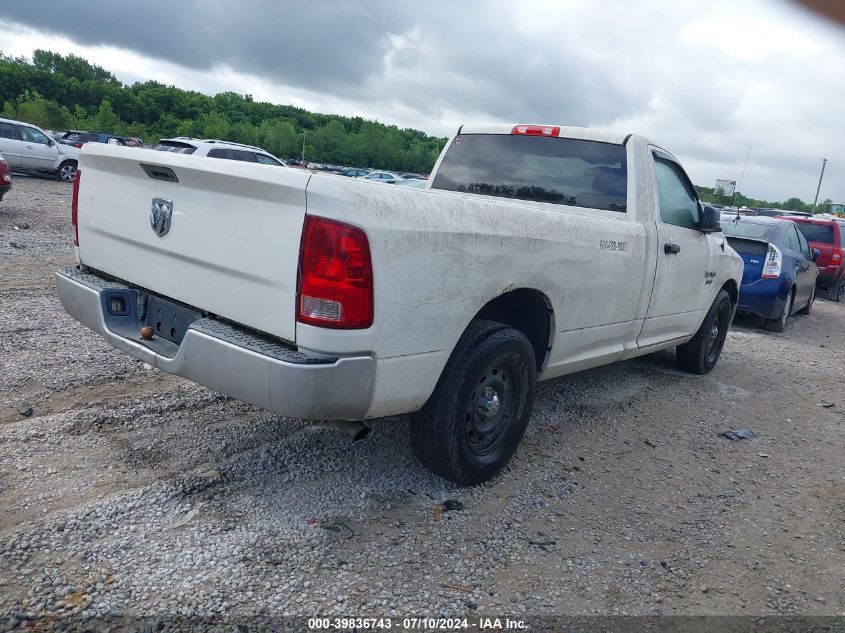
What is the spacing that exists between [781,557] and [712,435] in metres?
1.75

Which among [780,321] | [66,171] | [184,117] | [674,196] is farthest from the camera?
[184,117]

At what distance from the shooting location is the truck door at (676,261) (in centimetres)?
486

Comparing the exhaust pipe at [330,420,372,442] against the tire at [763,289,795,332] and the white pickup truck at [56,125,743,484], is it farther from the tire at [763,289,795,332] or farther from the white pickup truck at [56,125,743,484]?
the tire at [763,289,795,332]

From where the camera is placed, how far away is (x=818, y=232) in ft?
45.6

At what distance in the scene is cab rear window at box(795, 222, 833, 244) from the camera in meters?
13.7

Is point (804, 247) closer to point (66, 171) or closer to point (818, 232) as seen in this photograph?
point (818, 232)

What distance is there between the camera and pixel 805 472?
173 inches

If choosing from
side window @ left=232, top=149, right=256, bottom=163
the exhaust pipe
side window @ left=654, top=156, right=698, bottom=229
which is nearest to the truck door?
side window @ left=654, top=156, right=698, bottom=229

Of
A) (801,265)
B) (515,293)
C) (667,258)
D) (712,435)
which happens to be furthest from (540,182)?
(801,265)

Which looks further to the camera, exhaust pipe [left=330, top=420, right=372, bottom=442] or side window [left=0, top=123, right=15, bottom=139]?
side window [left=0, top=123, right=15, bottom=139]

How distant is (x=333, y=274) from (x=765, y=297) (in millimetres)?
8307

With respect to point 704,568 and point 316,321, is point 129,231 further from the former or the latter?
point 704,568

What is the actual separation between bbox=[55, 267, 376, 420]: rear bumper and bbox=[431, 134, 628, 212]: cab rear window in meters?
2.58

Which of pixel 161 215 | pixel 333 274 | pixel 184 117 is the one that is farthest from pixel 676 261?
pixel 184 117
